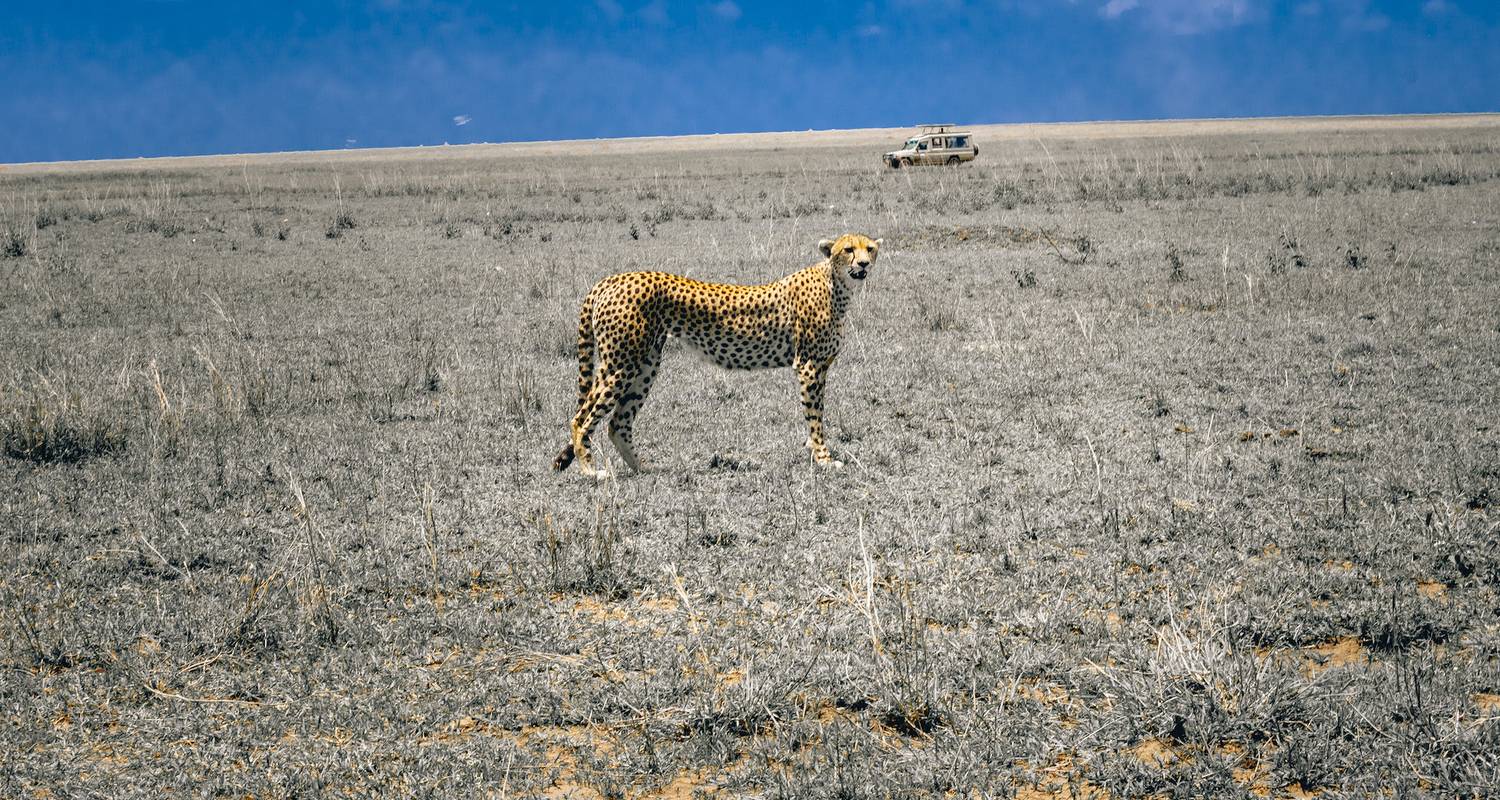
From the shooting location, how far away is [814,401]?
686 cm

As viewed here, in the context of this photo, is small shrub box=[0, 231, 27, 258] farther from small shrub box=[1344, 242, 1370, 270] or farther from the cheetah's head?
small shrub box=[1344, 242, 1370, 270]

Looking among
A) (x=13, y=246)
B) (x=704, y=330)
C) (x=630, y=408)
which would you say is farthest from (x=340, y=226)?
(x=704, y=330)

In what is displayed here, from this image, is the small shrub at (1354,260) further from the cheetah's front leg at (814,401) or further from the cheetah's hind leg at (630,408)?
the cheetah's hind leg at (630,408)

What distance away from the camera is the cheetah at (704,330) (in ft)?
21.3

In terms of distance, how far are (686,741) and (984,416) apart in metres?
4.47

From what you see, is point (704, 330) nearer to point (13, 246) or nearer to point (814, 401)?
point (814, 401)

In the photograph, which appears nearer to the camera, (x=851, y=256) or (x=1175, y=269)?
(x=851, y=256)

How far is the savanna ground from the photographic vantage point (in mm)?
3672

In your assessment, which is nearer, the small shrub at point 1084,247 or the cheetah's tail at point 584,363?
the cheetah's tail at point 584,363

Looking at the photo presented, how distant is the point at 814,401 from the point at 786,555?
1.69 meters

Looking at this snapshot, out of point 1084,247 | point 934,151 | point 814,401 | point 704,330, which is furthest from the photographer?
point 934,151

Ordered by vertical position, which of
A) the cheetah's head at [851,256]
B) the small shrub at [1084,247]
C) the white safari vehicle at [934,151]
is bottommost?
the cheetah's head at [851,256]

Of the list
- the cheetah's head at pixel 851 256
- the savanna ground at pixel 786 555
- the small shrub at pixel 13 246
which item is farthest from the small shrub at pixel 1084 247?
the small shrub at pixel 13 246

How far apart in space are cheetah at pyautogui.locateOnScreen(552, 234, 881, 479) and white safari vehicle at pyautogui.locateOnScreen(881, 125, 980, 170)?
1141 inches
